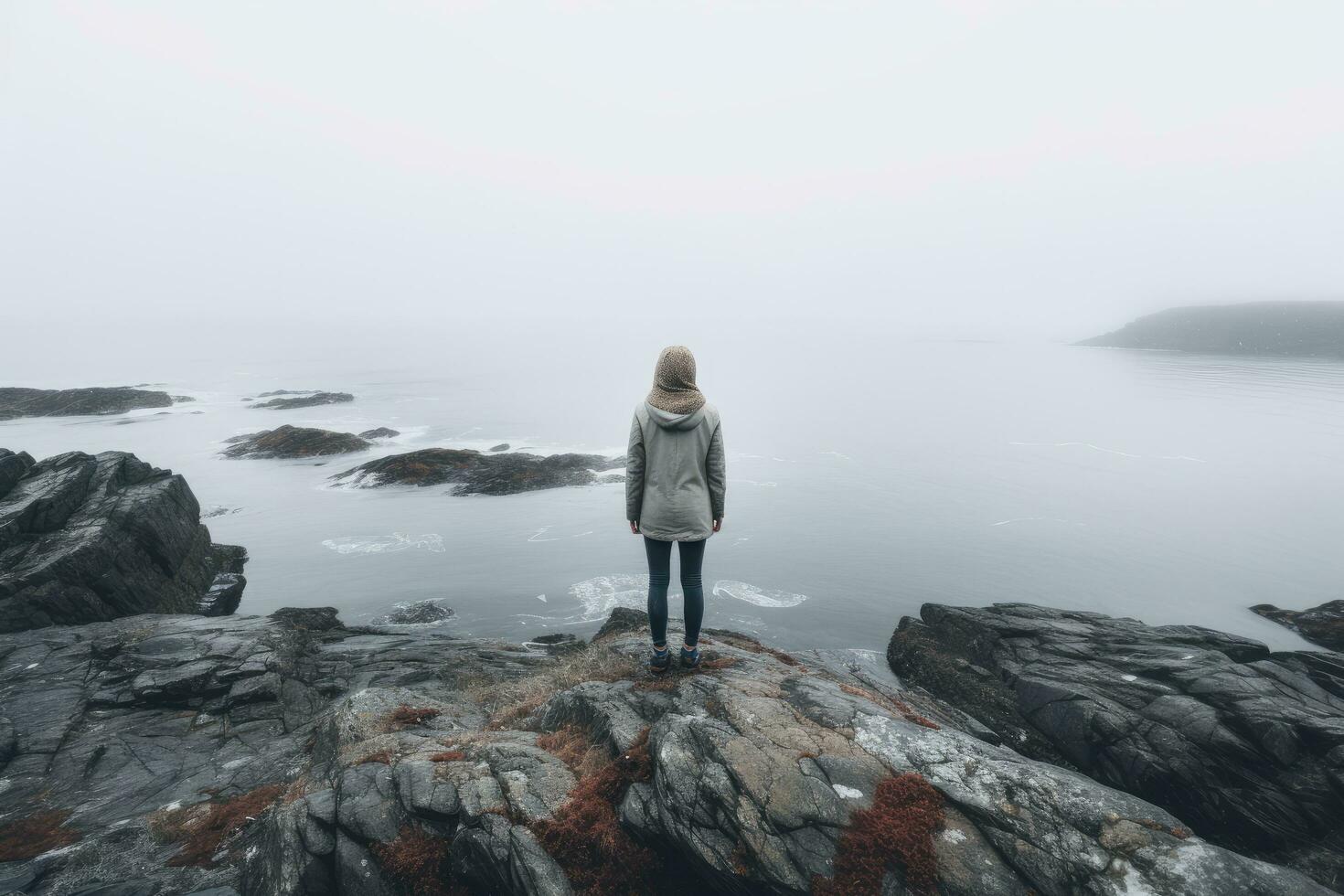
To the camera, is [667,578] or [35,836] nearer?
[667,578]

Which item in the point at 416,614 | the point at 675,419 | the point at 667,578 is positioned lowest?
the point at 416,614

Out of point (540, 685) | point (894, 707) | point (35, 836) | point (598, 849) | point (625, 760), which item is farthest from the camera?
point (540, 685)

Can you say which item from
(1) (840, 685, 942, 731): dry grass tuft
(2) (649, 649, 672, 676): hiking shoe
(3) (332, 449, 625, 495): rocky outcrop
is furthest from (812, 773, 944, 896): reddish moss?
(3) (332, 449, 625, 495): rocky outcrop

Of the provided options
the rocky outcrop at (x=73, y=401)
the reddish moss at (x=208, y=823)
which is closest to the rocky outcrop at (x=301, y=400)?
the rocky outcrop at (x=73, y=401)

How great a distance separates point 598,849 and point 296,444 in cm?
5861

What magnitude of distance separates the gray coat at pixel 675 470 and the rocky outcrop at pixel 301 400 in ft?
288

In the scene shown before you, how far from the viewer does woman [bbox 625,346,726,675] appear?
754cm

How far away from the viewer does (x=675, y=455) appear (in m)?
7.62

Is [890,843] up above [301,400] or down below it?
below

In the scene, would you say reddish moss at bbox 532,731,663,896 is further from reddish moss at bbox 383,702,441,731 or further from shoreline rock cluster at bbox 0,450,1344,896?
reddish moss at bbox 383,702,441,731

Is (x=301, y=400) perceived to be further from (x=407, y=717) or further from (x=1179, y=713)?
(x=1179, y=713)

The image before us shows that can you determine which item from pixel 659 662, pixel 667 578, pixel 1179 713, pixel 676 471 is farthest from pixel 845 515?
pixel 676 471

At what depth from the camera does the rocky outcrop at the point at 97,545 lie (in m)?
15.8

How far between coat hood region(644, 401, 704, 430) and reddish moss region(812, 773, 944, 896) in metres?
4.66
